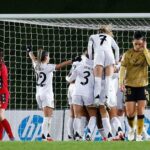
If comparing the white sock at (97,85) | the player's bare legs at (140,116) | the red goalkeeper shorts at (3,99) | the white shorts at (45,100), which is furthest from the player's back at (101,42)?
the white shorts at (45,100)

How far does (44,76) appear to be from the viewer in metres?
18.3

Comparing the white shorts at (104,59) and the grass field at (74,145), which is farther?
the white shorts at (104,59)

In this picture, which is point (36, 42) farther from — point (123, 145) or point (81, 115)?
point (123, 145)

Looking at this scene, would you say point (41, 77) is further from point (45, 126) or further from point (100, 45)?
point (100, 45)

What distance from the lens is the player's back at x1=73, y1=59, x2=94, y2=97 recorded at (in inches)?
624

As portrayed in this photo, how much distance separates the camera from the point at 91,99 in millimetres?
15641

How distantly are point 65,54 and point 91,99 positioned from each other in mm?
8353

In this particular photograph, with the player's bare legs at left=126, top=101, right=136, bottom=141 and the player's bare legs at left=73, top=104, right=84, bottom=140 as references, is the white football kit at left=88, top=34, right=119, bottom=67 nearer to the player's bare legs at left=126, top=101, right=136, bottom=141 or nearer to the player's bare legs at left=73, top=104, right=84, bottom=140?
the player's bare legs at left=126, top=101, right=136, bottom=141

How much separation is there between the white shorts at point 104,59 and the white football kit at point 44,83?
2.91 meters

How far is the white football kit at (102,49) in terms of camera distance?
1521 cm

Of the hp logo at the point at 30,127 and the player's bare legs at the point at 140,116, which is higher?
the player's bare legs at the point at 140,116

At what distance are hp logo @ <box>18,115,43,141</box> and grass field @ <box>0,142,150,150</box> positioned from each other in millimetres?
6922

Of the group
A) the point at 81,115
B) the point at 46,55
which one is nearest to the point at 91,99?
the point at 81,115

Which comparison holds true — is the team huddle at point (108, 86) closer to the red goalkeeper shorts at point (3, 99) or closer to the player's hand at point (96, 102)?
the player's hand at point (96, 102)
